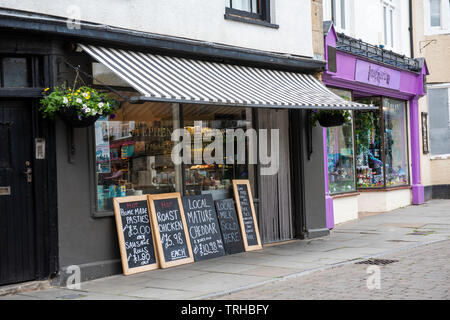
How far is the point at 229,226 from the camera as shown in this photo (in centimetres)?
1009

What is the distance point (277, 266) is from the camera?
8.64 m

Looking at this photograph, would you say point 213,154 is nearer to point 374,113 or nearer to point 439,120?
point 374,113

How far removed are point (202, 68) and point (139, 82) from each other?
1976 millimetres

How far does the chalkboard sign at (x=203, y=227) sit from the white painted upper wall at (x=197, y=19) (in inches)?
103

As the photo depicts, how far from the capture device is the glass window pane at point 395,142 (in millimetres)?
16859

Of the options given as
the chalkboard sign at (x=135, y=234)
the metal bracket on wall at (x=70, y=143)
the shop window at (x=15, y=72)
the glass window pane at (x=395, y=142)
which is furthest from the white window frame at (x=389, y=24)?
the shop window at (x=15, y=72)

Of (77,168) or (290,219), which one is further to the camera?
(290,219)

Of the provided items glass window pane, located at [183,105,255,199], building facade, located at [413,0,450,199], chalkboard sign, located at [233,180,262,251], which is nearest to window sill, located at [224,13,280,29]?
glass window pane, located at [183,105,255,199]

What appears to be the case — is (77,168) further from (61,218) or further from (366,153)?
(366,153)

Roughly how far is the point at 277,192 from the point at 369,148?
6.13 m

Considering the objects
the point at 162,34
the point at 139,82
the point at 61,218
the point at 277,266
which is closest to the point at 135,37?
the point at 162,34

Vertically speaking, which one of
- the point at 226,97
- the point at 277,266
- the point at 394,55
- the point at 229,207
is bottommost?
the point at 277,266

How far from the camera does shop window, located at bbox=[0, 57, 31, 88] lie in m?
7.61

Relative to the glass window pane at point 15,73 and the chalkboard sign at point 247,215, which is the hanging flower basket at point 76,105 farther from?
the chalkboard sign at point 247,215
